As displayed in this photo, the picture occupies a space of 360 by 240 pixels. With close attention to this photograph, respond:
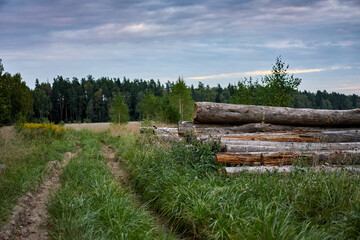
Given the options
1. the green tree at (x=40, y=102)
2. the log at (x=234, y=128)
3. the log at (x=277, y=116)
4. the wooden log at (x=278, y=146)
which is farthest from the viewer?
the green tree at (x=40, y=102)

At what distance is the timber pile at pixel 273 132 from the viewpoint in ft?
21.3

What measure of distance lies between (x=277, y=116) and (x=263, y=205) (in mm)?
6334

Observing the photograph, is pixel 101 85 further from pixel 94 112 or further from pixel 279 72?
pixel 279 72

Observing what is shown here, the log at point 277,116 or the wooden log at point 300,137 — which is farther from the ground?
the log at point 277,116

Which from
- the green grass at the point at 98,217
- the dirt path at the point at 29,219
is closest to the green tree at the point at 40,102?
the dirt path at the point at 29,219

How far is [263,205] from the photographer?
4023 mm

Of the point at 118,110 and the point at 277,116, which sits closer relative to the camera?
the point at 277,116

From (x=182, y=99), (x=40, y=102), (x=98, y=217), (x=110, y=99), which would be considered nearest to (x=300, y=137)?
(x=98, y=217)

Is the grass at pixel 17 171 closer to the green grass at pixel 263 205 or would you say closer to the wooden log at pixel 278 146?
the green grass at pixel 263 205

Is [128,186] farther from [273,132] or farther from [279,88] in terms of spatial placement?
[279,88]

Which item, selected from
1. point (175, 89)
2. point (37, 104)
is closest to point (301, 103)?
point (175, 89)

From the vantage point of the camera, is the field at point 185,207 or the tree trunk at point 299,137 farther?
the tree trunk at point 299,137

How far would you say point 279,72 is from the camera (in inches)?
910

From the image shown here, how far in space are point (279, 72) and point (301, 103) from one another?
51371 mm
